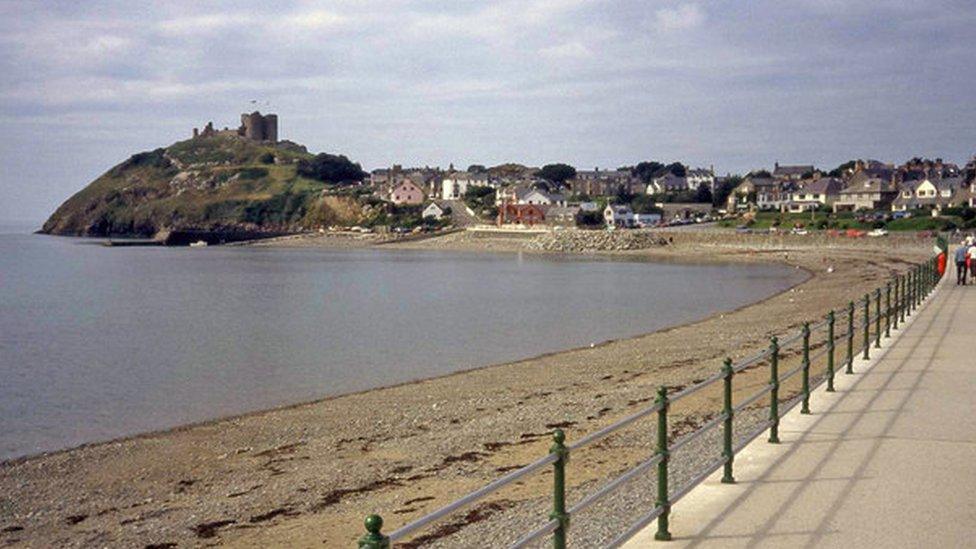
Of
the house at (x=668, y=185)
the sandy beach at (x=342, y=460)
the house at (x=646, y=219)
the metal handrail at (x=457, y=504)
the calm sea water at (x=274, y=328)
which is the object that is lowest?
the calm sea water at (x=274, y=328)

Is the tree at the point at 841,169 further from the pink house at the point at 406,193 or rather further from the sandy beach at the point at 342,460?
the sandy beach at the point at 342,460

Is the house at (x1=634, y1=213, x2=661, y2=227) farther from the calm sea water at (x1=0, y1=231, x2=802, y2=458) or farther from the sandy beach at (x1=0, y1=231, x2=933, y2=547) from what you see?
the sandy beach at (x1=0, y1=231, x2=933, y2=547)

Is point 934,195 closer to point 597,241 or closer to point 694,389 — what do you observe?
point 597,241

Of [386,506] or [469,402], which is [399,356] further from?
[386,506]

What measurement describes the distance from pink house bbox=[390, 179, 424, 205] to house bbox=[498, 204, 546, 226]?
32056mm

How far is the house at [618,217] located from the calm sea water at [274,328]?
5208cm

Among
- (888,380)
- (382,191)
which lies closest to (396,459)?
(888,380)

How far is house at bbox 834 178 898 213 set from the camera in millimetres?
118938

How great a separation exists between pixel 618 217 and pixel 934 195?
38.7m

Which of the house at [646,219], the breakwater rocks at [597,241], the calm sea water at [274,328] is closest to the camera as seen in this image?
the calm sea water at [274,328]

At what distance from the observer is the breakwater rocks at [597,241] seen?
10494 cm

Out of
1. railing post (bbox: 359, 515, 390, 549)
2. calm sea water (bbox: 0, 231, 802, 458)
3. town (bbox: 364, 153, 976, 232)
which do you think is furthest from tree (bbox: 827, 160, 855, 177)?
railing post (bbox: 359, 515, 390, 549)

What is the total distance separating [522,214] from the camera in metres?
141

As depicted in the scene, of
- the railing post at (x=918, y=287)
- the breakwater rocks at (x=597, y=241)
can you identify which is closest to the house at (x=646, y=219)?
the breakwater rocks at (x=597, y=241)
